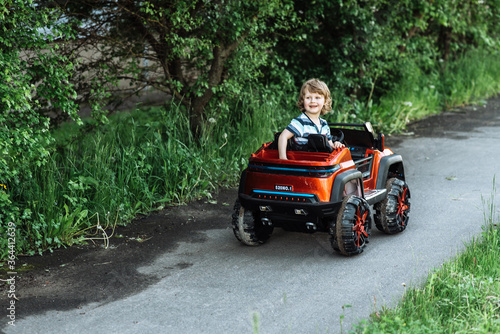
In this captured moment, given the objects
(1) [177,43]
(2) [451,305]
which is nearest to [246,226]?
(2) [451,305]

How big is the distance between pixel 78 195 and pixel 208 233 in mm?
1343

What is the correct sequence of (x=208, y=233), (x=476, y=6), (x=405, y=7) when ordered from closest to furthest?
(x=208, y=233), (x=405, y=7), (x=476, y=6)

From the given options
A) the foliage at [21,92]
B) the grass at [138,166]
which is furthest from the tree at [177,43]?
the foliage at [21,92]

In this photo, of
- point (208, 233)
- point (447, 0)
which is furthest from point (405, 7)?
point (208, 233)

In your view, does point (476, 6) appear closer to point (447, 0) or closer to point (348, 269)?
point (447, 0)

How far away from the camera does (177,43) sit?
7.36 metres

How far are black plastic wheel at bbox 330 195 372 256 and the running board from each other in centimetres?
15

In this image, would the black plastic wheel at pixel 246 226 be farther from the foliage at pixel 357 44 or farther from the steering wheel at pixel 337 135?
the foliage at pixel 357 44

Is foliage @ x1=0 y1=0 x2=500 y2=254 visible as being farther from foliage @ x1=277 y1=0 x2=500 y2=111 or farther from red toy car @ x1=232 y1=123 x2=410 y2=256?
red toy car @ x1=232 y1=123 x2=410 y2=256

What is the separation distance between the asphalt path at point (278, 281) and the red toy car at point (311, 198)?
0.78 feet

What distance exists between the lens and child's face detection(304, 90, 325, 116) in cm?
553

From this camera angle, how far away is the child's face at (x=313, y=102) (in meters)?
5.53

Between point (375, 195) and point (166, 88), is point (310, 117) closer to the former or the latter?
point (375, 195)

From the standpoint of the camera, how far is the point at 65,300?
4.54m
